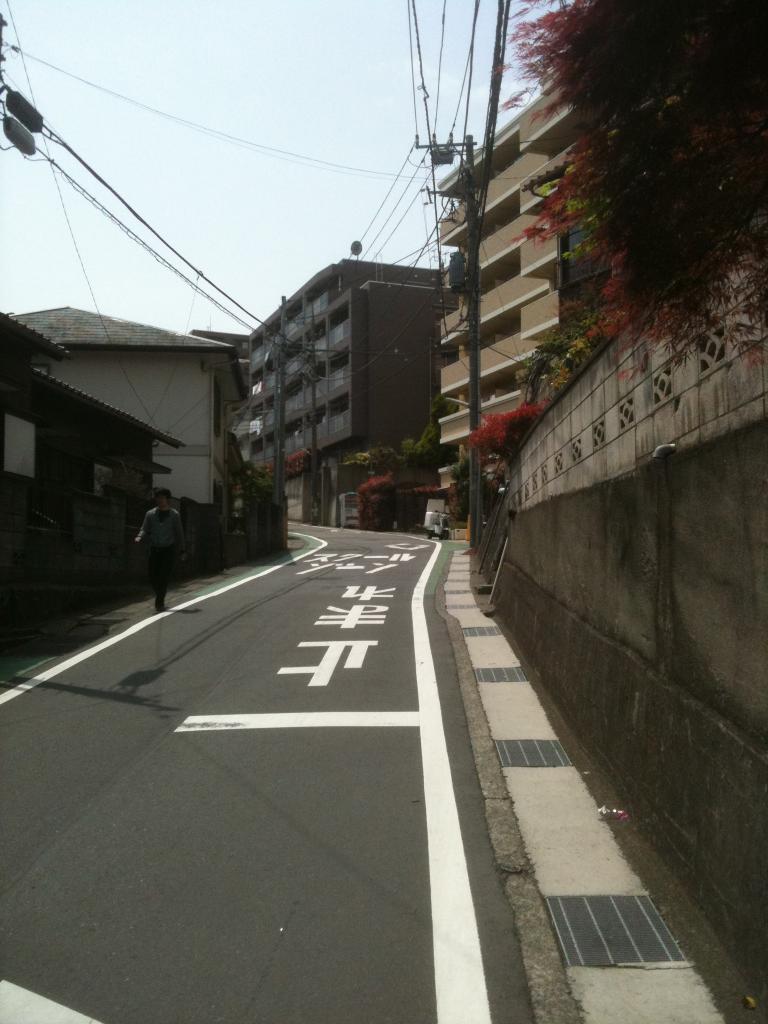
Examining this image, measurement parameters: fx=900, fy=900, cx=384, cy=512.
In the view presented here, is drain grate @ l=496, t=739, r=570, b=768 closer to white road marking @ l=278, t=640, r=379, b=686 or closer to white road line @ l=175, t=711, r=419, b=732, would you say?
white road line @ l=175, t=711, r=419, b=732

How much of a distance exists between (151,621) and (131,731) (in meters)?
5.39

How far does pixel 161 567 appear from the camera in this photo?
12.8 metres

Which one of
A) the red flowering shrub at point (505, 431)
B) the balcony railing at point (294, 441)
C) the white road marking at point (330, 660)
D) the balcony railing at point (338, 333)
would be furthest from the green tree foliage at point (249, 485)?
the white road marking at point (330, 660)

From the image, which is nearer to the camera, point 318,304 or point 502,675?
point 502,675

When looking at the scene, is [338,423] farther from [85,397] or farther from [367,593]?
[367,593]

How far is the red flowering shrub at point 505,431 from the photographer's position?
1817 centimetres

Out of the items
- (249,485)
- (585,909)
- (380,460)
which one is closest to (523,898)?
(585,909)

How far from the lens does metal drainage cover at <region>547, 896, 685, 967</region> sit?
Result: 350 cm

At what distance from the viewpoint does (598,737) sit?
227 inches

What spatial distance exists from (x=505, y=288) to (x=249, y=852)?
110 feet

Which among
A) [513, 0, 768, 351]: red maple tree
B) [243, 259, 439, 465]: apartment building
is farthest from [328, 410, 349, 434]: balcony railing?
[513, 0, 768, 351]: red maple tree

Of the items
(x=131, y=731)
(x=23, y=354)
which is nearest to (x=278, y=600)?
(x=23, y=354)

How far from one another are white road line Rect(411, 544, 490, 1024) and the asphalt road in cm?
1

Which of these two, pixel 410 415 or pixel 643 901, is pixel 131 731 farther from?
pixel 410 415
